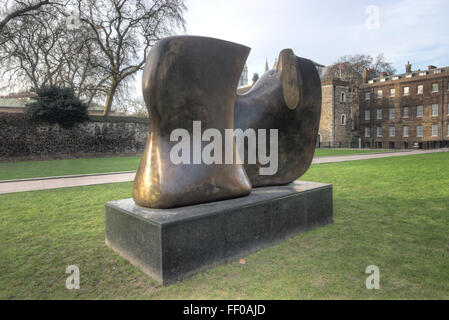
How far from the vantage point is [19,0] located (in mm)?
19000

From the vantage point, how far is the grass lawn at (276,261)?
2.58 meters

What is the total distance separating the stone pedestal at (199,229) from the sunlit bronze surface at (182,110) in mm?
172

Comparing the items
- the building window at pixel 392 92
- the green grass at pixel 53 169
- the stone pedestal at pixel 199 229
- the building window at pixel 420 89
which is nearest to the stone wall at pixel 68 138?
the green grass at pixel 53 169

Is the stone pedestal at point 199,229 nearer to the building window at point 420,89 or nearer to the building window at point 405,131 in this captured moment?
the building window at point 405,131

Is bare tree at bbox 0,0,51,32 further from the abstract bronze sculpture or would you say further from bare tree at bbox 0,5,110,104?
the abstract bronze sculpture

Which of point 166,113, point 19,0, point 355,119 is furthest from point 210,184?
point 355,119

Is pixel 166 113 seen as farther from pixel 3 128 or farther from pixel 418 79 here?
pixel 418 79

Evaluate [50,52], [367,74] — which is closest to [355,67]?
[367,74]

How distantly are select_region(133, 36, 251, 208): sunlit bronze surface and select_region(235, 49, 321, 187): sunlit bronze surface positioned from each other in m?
0.91

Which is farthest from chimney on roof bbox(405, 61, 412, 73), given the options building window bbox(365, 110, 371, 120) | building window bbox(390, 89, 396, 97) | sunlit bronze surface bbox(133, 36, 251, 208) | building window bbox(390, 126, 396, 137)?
sunlit bronze surface bbox(133, 36, 251, 208)

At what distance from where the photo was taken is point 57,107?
64.6ft

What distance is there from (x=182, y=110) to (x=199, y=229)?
4.70ft

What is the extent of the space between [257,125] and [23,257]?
3602 mm
